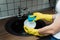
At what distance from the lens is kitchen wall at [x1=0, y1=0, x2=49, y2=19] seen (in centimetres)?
147

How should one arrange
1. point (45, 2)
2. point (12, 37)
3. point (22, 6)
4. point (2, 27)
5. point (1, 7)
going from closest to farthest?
point (12, 37) < point (2, 27) < point (1, 7) < point (22, 6) < point (45, 2)

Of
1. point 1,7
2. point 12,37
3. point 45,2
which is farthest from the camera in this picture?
point 45,2

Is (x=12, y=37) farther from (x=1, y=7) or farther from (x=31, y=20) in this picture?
(x=1, y=7)

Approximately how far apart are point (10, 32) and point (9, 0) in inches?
16.5

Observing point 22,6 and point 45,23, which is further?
point 22,6

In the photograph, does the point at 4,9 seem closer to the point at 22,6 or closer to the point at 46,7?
the point at 22,6

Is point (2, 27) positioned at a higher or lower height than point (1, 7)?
lower

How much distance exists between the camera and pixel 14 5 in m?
1.53

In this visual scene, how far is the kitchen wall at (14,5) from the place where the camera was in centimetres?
147

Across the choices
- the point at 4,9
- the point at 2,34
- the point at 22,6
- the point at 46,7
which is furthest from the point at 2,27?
the point at 46,7

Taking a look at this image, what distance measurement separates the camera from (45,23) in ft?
4.45

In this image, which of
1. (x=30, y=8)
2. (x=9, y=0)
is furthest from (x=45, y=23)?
(x=9, y=0)

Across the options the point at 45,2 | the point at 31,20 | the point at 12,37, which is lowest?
the point at 12,37

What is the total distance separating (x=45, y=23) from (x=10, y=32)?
360mm
